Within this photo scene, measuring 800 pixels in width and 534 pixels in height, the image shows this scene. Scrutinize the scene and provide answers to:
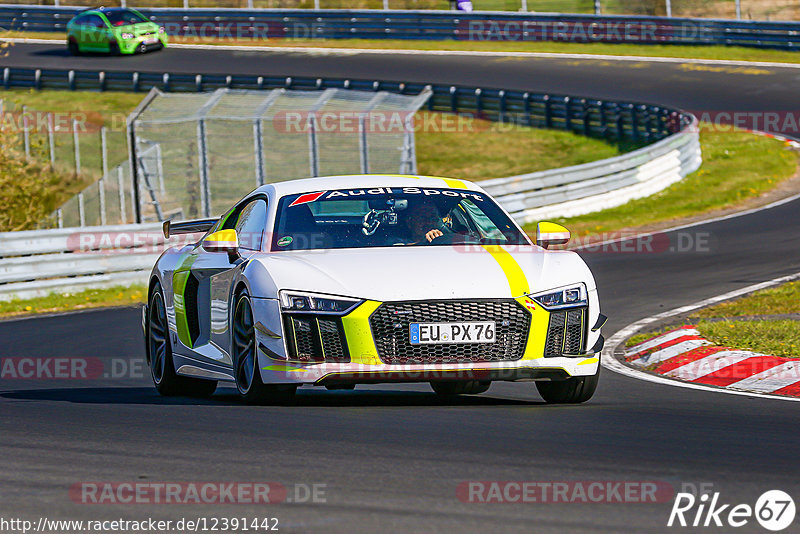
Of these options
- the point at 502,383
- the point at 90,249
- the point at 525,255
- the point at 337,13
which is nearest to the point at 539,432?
the point at 525,255

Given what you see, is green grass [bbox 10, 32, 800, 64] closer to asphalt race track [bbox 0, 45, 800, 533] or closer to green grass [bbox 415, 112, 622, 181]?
green grass [bbox 415, 112, 622, 181]

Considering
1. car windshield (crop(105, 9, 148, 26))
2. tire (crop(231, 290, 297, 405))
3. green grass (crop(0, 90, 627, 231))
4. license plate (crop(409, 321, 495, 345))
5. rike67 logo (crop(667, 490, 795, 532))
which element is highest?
rike67 logo (crop(667, 490, 795, 532))

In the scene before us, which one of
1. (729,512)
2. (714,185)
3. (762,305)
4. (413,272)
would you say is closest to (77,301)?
(762,305)

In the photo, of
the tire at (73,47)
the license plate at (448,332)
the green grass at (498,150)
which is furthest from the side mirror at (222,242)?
the tire at (73,47)

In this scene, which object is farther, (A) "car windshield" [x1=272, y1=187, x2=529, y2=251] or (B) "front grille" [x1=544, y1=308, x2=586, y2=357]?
(A) "car windshield" [x1=272, y1=187, x2=529, y2=251]

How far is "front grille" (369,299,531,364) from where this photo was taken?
767cm

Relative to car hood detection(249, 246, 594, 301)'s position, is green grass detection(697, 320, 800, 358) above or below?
below

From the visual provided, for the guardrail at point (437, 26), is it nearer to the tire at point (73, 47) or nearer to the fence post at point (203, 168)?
the tire at point (73, 47)

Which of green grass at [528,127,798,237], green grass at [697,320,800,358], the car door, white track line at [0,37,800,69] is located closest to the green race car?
white track line at [0,37,800,69]

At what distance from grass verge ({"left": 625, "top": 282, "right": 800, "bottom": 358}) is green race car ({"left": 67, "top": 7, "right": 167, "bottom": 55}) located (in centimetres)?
3885

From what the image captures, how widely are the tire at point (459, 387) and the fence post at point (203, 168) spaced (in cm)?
1393

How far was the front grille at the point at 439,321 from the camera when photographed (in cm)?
767

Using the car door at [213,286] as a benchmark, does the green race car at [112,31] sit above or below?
below

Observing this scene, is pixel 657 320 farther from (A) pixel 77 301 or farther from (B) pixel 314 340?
(A) pixel 77 301
